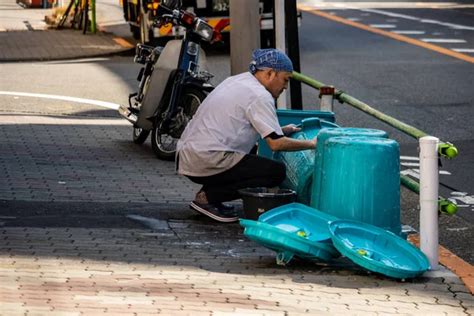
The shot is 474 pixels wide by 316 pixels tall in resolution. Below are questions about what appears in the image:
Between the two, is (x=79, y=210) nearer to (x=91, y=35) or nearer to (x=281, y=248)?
(x=281, y=248)

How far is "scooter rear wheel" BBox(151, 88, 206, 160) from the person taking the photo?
13.4m

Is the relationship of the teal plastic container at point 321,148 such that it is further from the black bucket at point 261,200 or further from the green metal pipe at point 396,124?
the black bucket at point 261,200

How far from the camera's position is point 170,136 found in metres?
13.5

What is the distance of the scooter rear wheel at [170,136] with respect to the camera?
13.4 meters

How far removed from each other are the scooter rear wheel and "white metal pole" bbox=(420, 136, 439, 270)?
507cm

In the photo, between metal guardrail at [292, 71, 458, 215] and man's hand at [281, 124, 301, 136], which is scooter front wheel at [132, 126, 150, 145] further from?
man's hand at [281, 124, 301, 136]

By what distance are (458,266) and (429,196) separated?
634 mm

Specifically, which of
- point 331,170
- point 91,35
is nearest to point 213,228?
point 331,170

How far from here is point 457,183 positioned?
12633 mm

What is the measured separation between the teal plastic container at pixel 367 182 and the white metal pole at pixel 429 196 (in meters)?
0.35

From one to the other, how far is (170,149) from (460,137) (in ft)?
12.5

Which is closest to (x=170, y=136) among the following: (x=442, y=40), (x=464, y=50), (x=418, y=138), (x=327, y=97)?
(x=327, y=97)

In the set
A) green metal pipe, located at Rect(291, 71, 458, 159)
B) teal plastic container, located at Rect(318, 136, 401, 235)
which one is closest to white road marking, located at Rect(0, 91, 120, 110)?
green metal pipe, located at Rect(291, 71, 458, 159)

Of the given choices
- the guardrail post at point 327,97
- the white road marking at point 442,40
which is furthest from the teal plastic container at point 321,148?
the white road marking at point 442,40
